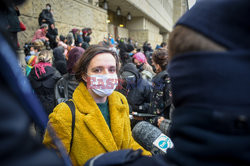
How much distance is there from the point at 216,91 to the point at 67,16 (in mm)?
8518

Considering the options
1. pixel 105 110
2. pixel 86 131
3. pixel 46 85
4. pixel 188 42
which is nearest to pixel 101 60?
pixel 105 110

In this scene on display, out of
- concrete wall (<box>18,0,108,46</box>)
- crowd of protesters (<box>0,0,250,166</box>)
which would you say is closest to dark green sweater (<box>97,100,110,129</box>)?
crowd of protesters (<box>0,0,250,166</box>)

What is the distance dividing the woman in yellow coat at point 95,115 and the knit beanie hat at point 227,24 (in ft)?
3.06

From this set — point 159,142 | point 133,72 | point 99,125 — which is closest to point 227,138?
point 159,142

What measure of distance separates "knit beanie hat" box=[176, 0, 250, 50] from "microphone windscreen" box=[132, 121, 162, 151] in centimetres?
91

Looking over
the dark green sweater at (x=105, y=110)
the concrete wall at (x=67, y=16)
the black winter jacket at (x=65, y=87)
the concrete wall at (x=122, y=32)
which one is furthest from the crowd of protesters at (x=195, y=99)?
the concrete wall at (x=122, y=32)

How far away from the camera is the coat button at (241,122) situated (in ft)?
1.63

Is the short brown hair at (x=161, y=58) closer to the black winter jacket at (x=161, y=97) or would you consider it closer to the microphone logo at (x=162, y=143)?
the black winter jacket at (x=161, y=97)

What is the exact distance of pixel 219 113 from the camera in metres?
0.52

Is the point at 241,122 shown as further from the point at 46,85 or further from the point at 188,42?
the point at 46,85

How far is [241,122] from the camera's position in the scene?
1.63ft

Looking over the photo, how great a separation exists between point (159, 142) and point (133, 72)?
→ 206cm

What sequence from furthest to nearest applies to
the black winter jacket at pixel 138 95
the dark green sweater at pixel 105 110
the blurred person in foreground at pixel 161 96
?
1. the black winter jacket at pixel 138 95
2. the blurred person in foreground at pixel 161 96
3. the dark green sweater at pixel 105 110

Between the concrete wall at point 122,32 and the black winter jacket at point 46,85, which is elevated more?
the concrete wall at point 122,32
